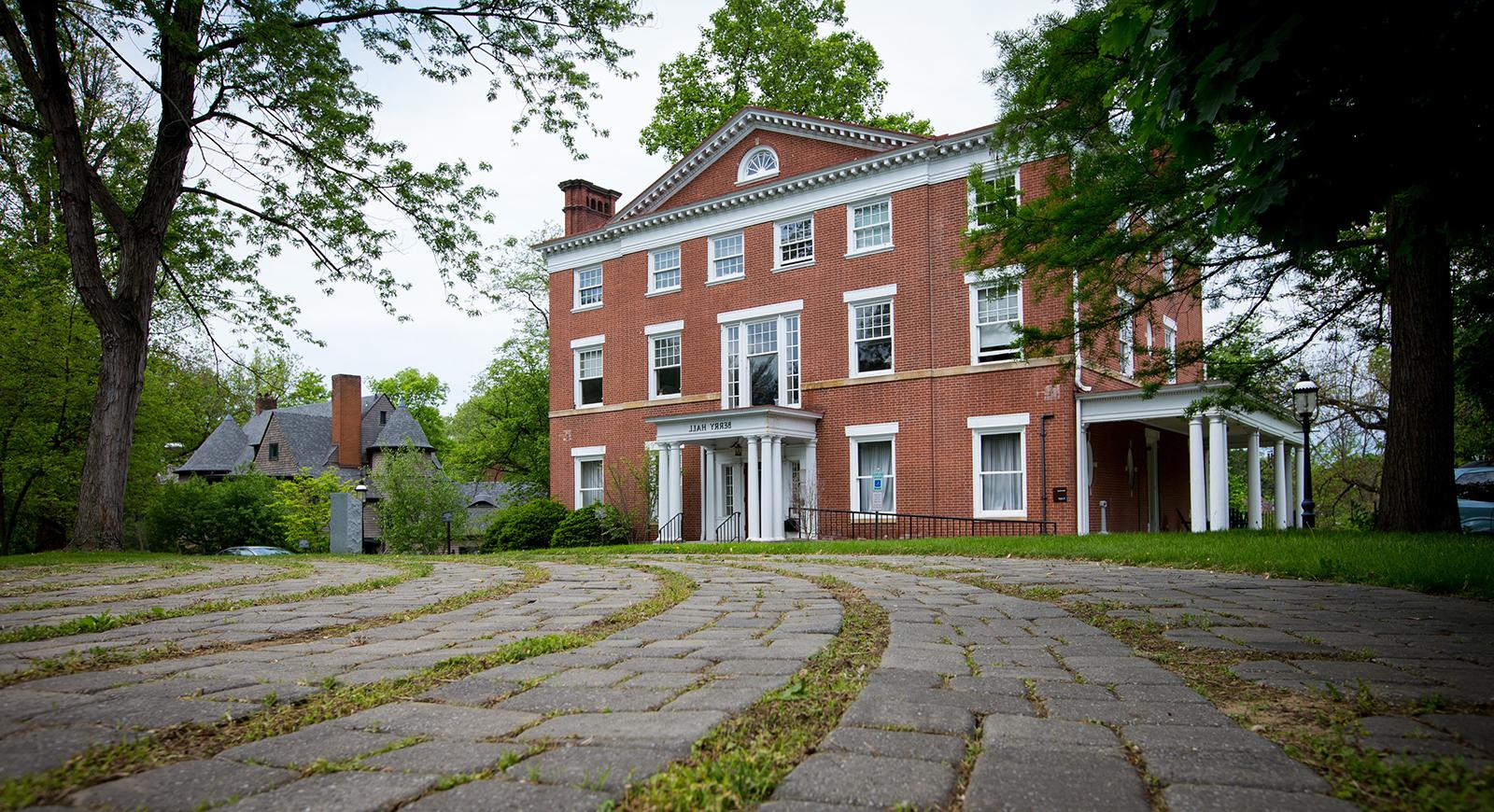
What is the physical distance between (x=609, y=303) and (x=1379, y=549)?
2196 centimetres

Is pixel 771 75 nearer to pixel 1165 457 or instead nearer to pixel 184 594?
pixel 1165 457

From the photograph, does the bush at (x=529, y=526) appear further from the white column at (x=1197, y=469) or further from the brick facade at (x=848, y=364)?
the white column at (x=1197, y=469)

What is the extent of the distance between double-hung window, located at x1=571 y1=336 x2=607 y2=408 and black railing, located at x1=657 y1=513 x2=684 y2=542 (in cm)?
548

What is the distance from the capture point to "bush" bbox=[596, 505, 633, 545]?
25.2 meters

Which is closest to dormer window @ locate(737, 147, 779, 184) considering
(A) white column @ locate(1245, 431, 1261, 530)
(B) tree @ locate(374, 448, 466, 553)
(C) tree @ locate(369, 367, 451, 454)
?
(A) white column @ locate(1245, 431, 1261, 530)

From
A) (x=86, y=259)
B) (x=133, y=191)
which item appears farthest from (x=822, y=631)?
(x=133, y=191)

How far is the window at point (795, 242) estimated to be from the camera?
2405 centimetres

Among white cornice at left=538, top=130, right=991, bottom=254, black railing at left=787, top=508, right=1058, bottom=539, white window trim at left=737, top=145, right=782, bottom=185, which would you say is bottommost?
black railing at left=787, top=508, right=1058, bottom=539

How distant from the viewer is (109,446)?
15047mm

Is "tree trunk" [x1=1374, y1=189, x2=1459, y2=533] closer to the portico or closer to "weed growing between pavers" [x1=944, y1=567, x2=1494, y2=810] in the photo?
"weed growing between pavers" [x1=944, y1=567, x2=1494, y2=810]

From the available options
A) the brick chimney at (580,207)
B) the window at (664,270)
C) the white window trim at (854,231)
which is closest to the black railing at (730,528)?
the window at (664,270)

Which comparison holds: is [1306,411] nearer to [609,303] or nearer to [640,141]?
[609,303]

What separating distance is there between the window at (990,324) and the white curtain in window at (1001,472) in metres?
1.86

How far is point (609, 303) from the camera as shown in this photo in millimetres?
27938
